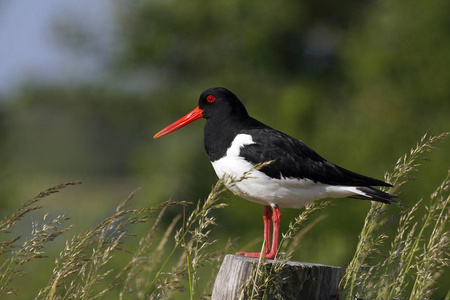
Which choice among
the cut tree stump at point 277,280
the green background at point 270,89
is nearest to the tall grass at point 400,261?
the cut tree stump at point 277,280

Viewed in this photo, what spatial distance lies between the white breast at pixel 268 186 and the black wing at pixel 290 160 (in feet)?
0.13

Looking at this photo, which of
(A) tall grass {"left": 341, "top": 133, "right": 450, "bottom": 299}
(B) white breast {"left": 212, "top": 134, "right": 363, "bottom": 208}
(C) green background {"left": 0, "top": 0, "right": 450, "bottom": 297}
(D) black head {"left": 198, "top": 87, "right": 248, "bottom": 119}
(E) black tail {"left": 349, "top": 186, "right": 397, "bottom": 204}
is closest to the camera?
(A) tall grass {"left": 341, "top": 133, "right": 450, "bottom": 299}

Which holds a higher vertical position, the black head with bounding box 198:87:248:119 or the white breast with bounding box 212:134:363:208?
the black head with bounding box 198:87:248:119

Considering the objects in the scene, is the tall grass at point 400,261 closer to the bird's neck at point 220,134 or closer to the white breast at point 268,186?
the white breast at point 268,186

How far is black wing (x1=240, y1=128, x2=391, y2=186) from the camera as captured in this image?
4.79 m

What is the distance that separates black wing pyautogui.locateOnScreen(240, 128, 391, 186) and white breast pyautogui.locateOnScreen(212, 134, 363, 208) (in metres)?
0.04

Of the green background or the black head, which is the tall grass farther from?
the green background

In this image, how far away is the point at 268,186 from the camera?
4.73m

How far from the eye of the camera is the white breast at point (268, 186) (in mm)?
4715

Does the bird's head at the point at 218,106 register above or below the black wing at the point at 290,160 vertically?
above

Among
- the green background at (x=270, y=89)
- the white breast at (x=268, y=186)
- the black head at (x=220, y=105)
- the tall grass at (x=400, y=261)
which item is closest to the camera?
the tall grass at (x=400, y=261)

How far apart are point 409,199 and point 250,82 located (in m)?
11.3

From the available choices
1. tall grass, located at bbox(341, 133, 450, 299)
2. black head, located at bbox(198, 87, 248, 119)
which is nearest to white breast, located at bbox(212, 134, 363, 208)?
black head, located at bbox(198, 87, 248, 119)

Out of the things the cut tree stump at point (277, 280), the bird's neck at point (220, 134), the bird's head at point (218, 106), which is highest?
the bird's head at point (218, 106)
